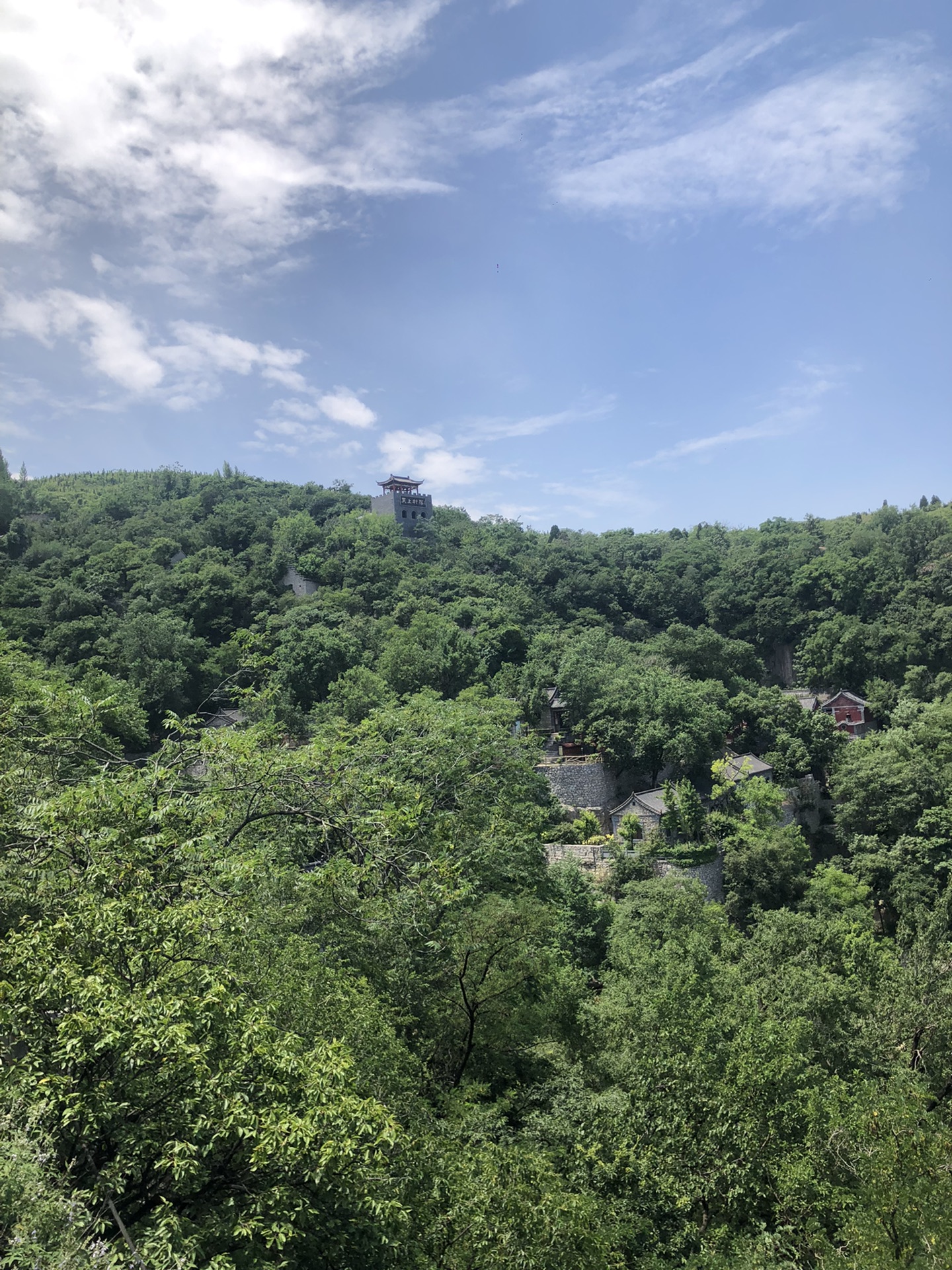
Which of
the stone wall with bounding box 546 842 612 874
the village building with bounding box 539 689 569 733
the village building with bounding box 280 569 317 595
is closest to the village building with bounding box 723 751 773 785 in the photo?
the stone wall with bounding box 546 842 612 874

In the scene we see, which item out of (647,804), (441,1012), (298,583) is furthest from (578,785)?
(298,583)

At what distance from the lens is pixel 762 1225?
6930 mm

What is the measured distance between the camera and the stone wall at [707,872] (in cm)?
2238

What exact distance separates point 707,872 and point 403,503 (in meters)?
44.5

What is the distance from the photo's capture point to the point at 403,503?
61344 mm

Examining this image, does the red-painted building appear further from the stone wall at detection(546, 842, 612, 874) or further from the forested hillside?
the stone wall at detection(546, 842, 612, 874)

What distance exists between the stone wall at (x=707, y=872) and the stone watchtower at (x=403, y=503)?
4072 cm

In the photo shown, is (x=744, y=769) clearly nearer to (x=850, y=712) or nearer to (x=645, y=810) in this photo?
(x=645, y=810)

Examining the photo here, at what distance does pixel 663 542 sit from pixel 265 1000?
5680cm

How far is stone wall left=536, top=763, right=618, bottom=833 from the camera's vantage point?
1097 inches

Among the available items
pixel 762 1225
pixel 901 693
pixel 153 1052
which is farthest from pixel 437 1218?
pixel 901 693

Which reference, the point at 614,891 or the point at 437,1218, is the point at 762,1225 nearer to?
the point at 437,1218

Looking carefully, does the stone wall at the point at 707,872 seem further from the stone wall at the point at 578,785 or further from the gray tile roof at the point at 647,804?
the stone wall at the point at 578,785

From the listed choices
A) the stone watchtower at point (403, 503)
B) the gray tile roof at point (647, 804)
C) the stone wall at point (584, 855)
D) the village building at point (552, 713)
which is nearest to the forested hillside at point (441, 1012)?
the stone wall at point (584, 855)
